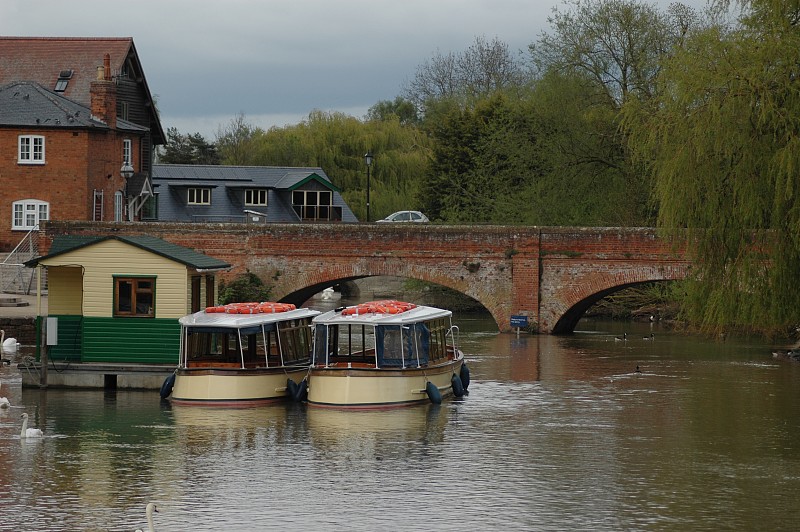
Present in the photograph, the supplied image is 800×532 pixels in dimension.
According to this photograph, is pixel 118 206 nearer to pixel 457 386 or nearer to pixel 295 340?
pixel 295 340

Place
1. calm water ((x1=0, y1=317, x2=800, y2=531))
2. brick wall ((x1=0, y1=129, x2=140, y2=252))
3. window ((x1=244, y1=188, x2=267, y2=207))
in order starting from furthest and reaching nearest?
window ((x1=244, y1=188, x2=267, y2=207)), brick wall ((x1=0, y1=129, x2=140, y2=252)), calm water ((x1=0, y1=317, x2=800, y2=531))

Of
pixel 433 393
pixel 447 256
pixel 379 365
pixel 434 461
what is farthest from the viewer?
pixel 447 256

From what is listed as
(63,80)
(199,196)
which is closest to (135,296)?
(63,80)

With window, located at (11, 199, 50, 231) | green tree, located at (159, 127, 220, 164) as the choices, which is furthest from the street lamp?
green tree, located at (159, 127, 220, 164)

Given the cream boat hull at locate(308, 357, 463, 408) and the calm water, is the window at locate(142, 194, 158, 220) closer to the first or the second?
the calm water

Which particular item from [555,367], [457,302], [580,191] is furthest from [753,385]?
[457,302]

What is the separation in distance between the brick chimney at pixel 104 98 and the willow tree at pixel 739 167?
Answer: 27.3 m

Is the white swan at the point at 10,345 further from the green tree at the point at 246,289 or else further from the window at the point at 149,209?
the window at the point at 149,209

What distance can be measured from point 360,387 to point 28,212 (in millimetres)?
27752

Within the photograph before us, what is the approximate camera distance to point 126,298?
27469mm

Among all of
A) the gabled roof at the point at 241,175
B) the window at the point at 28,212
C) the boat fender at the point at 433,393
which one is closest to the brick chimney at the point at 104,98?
the window at the point at 28,212

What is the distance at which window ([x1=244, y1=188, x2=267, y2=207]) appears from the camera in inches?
2549

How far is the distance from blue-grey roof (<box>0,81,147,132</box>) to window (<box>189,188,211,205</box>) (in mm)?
14243

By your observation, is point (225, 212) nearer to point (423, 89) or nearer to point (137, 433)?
point (423, 89)
